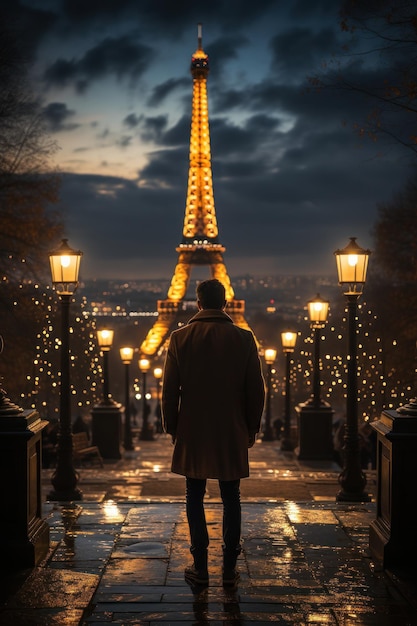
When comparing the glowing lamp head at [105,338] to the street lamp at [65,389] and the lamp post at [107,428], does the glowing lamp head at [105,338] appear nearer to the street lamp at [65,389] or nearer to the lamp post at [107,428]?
the lamp post at [107,428]

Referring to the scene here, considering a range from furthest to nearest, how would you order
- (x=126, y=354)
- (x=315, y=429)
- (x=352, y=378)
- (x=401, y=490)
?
(x=126, y=354)
(x=315, y=429)
(x=352, y=378)
(x=401, y=490)

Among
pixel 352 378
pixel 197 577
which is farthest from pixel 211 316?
pixel 352 378

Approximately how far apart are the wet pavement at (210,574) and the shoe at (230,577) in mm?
62

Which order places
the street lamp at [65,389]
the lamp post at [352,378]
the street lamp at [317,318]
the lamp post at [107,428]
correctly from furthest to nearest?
the lamp post at [107,428], the street lamp at [317,318], the lamp post at [352,378], the street lamp at [65,389]

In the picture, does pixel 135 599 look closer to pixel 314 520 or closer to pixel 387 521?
pixel 387 521

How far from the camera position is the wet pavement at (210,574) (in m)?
6.88

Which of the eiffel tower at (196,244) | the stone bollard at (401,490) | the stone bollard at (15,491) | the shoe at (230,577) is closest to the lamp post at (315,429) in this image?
the stone bollard at (401,490)

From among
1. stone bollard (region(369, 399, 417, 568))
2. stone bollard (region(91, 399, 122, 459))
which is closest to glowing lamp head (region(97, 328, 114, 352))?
stone bollard (region(91, 399, 122, 459))

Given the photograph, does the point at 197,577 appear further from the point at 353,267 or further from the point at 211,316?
the point at 353,267

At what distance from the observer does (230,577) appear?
24.9 feet

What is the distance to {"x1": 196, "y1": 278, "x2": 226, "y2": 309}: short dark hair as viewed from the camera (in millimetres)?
7559

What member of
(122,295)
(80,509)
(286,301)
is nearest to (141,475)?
(80,509)

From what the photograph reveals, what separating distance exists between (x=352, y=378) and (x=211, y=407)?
275 inches

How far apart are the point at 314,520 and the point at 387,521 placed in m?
2.03
